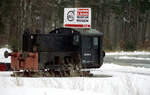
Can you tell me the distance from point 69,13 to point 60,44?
3696 mm

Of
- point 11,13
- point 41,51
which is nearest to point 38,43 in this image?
point 41,51

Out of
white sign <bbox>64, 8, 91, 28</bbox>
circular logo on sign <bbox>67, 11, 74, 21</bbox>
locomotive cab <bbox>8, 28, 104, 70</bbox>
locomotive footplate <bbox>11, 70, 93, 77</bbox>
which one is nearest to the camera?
locomotive footplate <bbox>11, 70, 93, 77</bbox>

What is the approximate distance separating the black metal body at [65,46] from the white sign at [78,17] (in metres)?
1.76

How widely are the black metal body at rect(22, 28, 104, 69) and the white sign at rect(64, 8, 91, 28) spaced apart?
1.76m

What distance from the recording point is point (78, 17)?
19.1 metres

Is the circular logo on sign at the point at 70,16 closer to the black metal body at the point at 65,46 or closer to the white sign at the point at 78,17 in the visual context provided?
the white sign at the point at 78,17

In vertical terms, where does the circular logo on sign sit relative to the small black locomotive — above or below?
above

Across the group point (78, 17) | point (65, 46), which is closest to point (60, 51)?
point (65, 46)

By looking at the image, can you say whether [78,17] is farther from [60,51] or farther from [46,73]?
[46,73]

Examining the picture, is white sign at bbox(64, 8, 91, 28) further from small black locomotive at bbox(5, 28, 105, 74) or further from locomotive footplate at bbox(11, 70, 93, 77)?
locomotive footplate at bbox(11, 70, 93, 77)

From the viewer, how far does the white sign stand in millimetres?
18583

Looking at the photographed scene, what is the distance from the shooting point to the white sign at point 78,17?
18.6 meters

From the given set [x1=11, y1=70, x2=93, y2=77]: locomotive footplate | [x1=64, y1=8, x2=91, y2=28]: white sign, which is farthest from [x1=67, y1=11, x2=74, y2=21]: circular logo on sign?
[x1=11, y1=70, x2=93, y2=77]: locomotive footplate

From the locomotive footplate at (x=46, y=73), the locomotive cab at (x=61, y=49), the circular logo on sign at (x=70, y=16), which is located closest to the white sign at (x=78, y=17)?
the circular logo on sign at (x=70, y=16)
